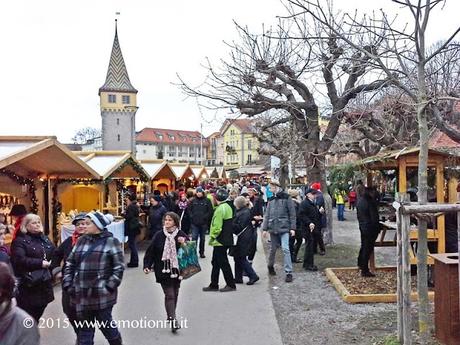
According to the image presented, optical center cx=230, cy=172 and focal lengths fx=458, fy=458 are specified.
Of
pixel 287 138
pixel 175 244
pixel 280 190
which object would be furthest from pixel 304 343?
pixel 287 138

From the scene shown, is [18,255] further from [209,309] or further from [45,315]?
[209,309]

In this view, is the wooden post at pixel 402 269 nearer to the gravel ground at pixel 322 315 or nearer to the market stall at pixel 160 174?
the gravel ground at pixel 322 315

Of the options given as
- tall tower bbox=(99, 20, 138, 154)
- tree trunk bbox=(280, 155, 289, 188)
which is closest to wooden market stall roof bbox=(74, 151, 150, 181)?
tree trunk bbox=(280, 155, 289, 188)

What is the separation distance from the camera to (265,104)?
1216cm

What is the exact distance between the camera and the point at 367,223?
8180 mm

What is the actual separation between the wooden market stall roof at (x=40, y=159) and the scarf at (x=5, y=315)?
494cm

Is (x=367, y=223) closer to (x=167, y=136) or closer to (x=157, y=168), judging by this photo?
(x=157, y=168)

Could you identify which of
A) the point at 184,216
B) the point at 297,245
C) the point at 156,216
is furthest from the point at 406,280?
the point at 184,216

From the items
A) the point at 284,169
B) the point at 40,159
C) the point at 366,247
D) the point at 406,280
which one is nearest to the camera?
the point at 406,280

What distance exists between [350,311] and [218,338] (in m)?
2.14

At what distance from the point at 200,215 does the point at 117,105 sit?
57526mm

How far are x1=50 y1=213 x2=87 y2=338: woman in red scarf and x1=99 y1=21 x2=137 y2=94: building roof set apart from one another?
63123 mm

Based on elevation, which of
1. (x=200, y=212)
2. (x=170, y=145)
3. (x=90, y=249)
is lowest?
(x=200, y=212)

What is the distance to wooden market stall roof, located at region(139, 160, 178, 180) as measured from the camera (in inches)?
699
